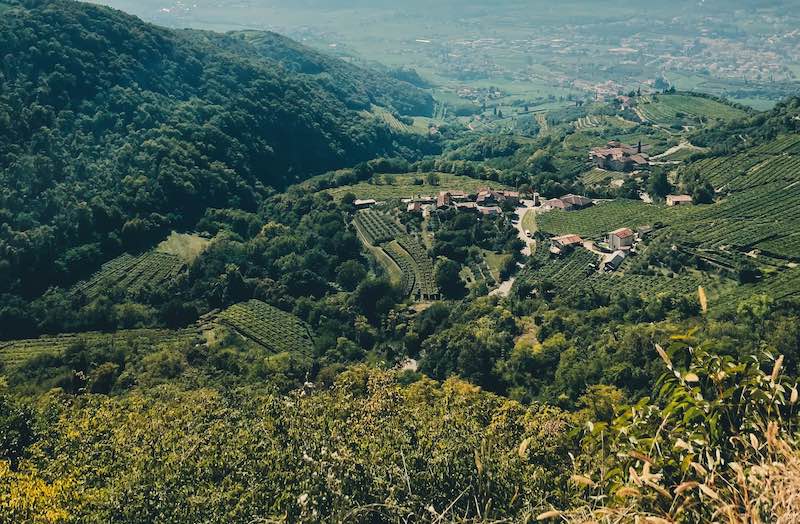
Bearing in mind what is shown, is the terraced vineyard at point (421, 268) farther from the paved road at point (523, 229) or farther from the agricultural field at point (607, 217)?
the agricultural field at point (607, 217)

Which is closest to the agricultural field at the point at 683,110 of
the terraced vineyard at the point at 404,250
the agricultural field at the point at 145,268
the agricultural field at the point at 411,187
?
the agricultural field at the point at 411,187

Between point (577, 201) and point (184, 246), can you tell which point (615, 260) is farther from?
point (184, 246)

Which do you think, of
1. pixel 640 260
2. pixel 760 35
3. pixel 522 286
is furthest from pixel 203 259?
pixel 760 35

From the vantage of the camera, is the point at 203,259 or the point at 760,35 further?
the point at 760,35

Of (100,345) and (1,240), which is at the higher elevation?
(1,240)

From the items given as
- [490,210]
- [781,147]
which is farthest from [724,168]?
[490,210]

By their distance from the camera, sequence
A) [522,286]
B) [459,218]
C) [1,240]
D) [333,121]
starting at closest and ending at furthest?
[522,286] < [1,240] < [459,218] < [333,121]

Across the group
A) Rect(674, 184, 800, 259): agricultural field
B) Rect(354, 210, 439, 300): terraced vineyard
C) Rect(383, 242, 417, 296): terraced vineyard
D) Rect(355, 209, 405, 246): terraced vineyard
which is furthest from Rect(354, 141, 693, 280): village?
Rect(383, 242, 417, 296): terraced vineyard

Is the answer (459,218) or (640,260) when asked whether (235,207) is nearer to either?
(459,218)
